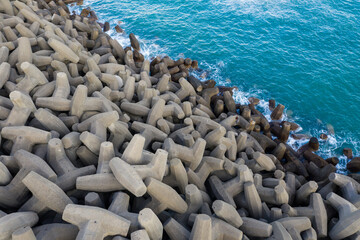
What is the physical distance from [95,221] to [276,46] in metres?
16.9

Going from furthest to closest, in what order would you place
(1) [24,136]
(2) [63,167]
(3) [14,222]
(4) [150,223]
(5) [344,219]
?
(5) [344,219] → (1) [24,136] → (2) [63,167] → (4) [150,223] → (3) [14,222]

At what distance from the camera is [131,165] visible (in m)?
6.40

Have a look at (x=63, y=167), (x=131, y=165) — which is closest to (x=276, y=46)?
(x=131, y=165)

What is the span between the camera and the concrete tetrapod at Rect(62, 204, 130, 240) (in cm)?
511

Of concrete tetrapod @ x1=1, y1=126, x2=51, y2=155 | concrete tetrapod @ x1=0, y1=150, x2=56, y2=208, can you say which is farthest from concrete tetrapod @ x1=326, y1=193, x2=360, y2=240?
concrete tetrapod @ x1=1, y1=126, x2=51, y2=155

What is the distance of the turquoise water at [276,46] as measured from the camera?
14.5 meters

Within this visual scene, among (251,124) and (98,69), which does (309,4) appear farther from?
(98,69)

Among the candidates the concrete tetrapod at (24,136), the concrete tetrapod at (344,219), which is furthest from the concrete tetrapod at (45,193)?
the concrete tetrapod at (344,219)

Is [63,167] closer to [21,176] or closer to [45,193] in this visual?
[21,176]

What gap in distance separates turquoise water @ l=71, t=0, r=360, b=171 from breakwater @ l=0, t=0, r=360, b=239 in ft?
10.6

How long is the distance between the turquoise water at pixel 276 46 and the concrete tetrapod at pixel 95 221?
10.4 meters

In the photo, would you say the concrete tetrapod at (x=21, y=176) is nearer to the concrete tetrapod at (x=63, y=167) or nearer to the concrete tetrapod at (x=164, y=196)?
the concrete tetrapod at (x=63, y=167)

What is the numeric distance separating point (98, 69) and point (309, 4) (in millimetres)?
18866

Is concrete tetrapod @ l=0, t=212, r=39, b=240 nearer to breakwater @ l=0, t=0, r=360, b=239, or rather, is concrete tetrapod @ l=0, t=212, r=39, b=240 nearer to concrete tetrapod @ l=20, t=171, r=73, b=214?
breakwater @ l=0, t=0, r=360, b=239
